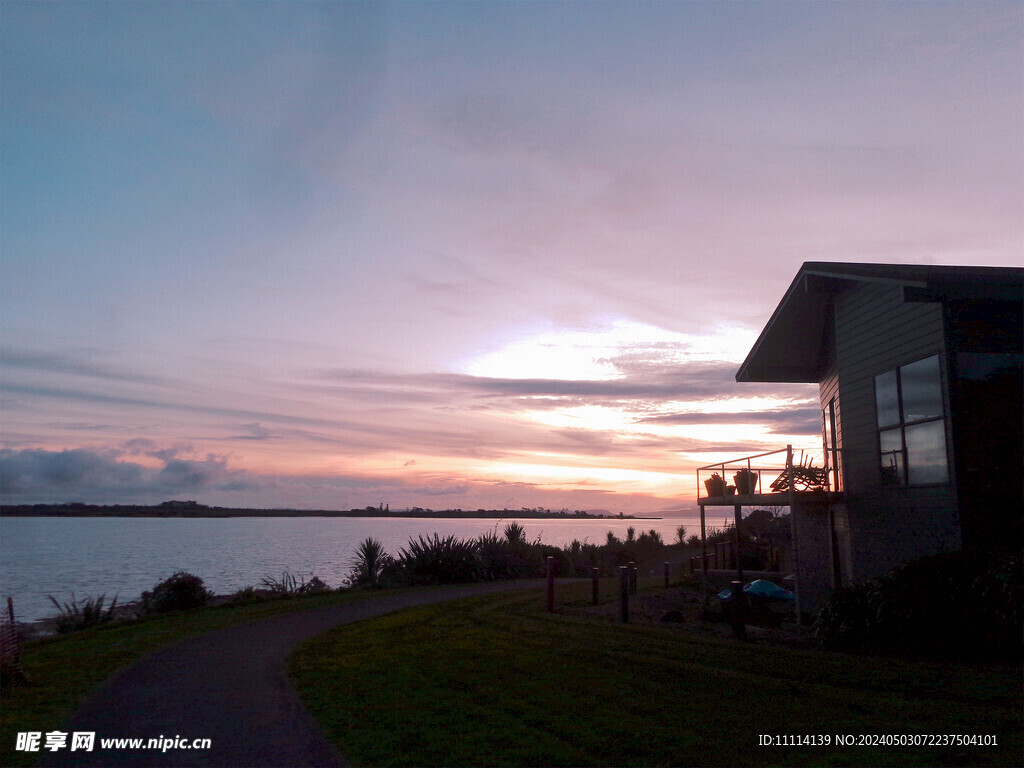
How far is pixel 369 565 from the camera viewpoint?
24.7 m

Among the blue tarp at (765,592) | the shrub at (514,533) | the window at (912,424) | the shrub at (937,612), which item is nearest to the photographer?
the shrub at (937,612)

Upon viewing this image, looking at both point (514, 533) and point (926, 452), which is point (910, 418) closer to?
point (926, 452)

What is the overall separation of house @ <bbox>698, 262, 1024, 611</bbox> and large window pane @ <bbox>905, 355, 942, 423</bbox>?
19 mm

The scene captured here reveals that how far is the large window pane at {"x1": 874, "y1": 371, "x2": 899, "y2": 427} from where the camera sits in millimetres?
13742

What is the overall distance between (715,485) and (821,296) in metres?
5.42

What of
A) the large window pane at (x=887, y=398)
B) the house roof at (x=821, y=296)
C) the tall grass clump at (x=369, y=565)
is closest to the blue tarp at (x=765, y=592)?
the large window pane at (x=887, y=398)

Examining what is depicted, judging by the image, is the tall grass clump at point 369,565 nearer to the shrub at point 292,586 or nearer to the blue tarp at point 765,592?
the shrub at point 292,586

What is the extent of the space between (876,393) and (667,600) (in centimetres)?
723

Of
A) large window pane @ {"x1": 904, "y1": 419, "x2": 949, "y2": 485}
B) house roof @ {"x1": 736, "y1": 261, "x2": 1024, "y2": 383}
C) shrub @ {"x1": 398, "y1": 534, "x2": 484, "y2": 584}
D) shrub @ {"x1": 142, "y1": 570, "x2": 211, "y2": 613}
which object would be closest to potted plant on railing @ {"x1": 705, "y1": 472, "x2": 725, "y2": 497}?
house roof @ {"x1": 736, "y1": 261, "x2": 1024, "y2": 383}

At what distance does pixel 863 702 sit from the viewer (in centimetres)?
759

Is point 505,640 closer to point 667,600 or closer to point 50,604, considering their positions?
point 667,600

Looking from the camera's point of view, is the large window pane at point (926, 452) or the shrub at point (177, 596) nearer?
the large window pane at point (926, 452)

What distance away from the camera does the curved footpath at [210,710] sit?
6.20 metres

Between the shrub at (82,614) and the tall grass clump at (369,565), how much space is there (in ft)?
24.9
